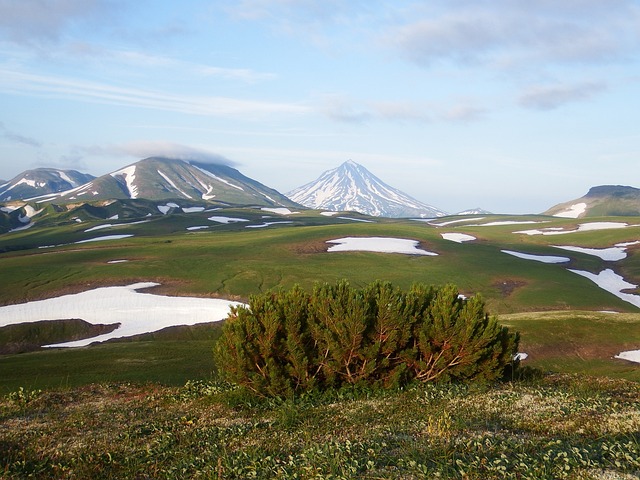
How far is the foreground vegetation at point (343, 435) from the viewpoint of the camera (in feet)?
32.2

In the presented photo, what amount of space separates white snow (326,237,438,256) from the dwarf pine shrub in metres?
85.1

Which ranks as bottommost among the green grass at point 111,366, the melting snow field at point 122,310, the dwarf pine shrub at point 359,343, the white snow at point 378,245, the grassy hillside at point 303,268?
the melting snow field at point 122,310

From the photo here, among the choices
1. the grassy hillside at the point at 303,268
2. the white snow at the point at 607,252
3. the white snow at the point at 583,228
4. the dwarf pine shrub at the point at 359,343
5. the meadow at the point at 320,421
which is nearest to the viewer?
the meadow at the point at 320,421

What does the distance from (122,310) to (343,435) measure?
59.5 metres

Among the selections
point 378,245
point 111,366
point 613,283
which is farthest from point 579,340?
point 378,245

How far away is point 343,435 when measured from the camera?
41.8ft

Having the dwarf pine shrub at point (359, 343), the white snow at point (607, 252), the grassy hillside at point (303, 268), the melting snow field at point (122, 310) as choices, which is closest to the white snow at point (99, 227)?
the grassy hillside at point (303, 268)

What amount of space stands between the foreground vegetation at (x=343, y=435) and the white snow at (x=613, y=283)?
70.0 m

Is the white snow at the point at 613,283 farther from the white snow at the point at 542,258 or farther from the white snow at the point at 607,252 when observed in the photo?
the white snow at the point at 607,252

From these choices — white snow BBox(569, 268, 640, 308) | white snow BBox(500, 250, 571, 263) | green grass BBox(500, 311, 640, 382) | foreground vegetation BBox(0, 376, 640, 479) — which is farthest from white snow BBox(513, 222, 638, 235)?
foreground vegetation BBox(0, 376, 640, 479)

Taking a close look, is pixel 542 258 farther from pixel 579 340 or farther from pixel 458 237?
pixel 579 340

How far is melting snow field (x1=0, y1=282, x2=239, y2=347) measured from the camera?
197 ft

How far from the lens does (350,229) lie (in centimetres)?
13475

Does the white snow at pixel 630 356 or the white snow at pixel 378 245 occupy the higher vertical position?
A: the white snow at pixel 378 245
